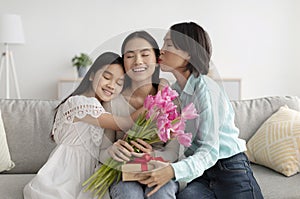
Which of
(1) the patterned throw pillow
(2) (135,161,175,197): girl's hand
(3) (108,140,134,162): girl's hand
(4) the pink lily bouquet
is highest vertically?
(4) the pink lily bouquet

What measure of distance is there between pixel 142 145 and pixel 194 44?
16.8 inches

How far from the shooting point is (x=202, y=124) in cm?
170

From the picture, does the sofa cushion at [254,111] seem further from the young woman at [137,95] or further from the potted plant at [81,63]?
the potted plant at [81,63]

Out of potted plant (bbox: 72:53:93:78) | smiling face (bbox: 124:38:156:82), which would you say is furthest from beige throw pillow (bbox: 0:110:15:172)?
potted plant (bbox: 72:53:93:78)

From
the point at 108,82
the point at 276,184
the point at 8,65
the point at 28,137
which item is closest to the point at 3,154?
the point at 28,137

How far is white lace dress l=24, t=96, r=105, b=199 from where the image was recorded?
5.95ft

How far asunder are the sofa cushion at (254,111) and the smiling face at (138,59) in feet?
3.48

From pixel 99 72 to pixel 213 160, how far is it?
55 centimetres

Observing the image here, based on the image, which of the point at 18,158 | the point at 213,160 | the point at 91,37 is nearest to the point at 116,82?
the point at 213,160

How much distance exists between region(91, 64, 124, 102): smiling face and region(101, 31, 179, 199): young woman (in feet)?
0.08

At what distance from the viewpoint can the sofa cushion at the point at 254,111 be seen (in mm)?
2557

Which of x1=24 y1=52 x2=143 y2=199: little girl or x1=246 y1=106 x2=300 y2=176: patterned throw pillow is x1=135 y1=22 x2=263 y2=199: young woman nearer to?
x1=24 y1=52 x2=143 y2=199: little girl

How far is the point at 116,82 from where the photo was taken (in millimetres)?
1700

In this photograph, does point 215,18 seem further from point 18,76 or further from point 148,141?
point 148,141
